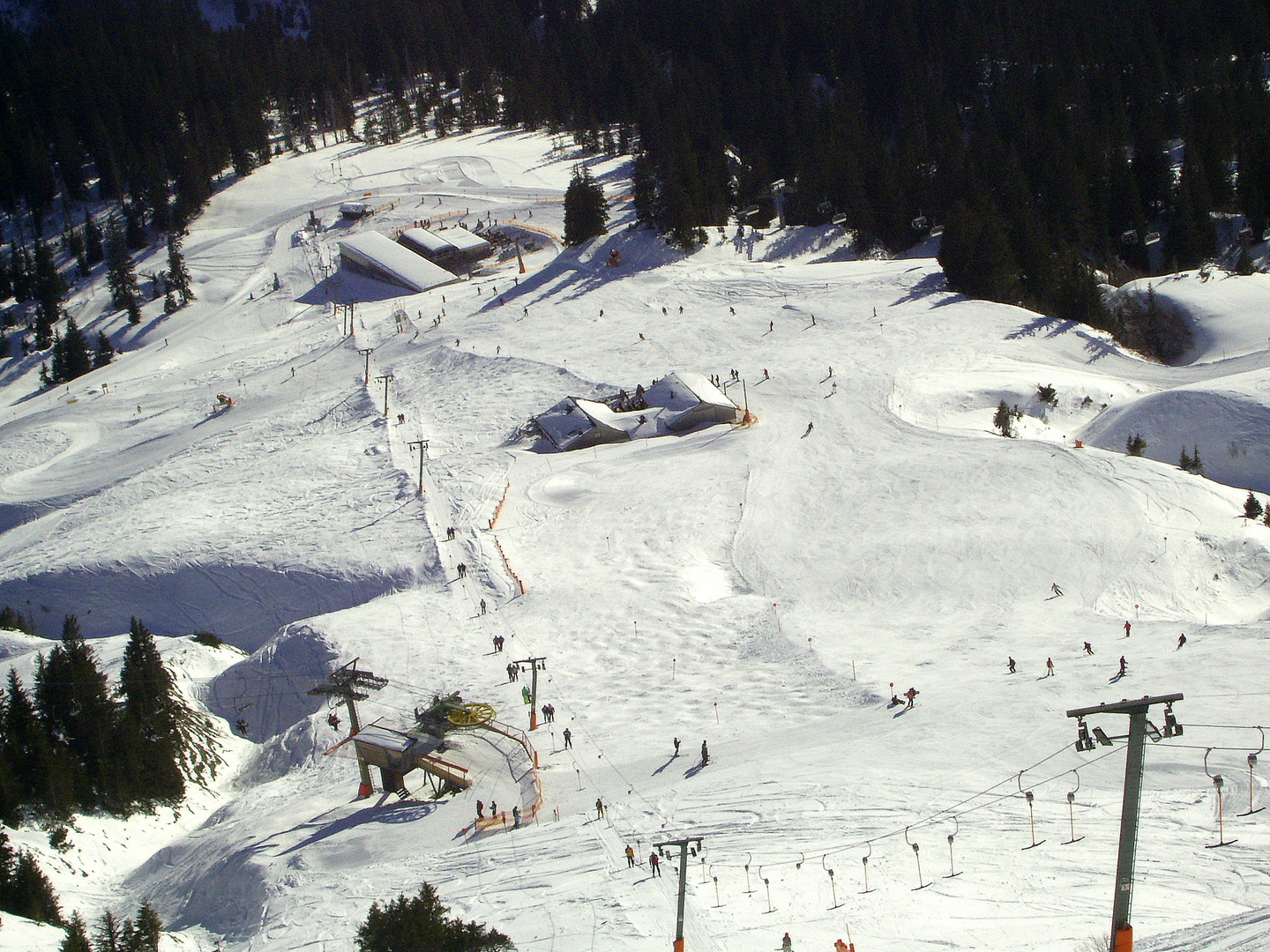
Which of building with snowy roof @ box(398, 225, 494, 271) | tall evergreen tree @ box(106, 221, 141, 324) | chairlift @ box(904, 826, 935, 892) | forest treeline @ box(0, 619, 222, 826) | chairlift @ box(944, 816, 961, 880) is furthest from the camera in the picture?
tall evergreen tree @ box(106, 221, 141, 324)

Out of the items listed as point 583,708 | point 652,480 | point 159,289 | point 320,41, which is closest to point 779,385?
point 652,480

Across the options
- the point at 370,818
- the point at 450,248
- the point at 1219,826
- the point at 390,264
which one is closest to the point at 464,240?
the point at 450,248

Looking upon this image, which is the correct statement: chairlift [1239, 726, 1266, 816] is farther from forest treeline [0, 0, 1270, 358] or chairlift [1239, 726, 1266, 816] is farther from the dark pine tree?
the dark pine tree

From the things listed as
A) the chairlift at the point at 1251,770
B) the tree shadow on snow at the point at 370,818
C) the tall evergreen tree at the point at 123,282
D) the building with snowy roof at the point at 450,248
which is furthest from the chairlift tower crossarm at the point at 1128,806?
the tall evergreen tree at the point at 123,282

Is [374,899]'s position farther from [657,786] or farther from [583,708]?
[583,708]

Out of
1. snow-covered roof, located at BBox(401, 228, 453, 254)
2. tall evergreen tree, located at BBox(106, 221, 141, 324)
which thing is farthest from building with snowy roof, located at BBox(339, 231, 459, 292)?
tall evergreen tree, located at BBox(106, 221, 141, 324)

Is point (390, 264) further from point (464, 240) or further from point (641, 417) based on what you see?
point (641, 417)
